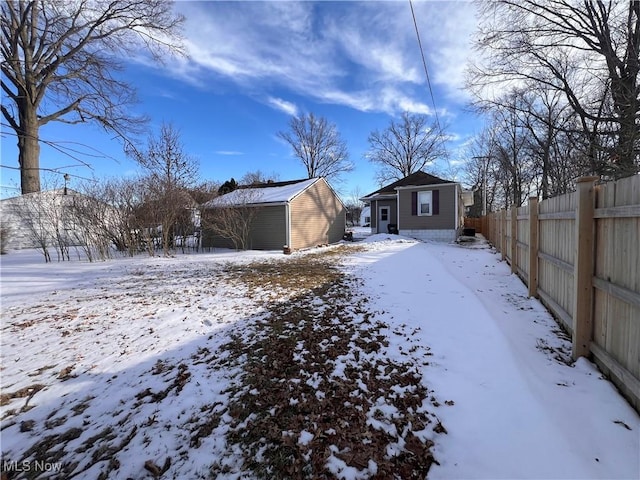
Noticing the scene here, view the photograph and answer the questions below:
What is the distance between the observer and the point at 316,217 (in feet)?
54.2

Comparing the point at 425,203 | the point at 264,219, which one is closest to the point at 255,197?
the point at 264,219

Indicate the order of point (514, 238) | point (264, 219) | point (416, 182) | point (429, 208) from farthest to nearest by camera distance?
point (416, 182) < point (429, 208) < point (264, 219) < point (514, 238)

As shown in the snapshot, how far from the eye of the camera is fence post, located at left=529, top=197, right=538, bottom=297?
457 cm

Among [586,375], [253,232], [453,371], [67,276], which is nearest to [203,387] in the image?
[453,371]

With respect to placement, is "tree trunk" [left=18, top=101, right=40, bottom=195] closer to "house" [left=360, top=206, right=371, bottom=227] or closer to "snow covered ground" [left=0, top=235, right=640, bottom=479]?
"snow covered ground" [left=0, top=235, right=640, bottom=479]

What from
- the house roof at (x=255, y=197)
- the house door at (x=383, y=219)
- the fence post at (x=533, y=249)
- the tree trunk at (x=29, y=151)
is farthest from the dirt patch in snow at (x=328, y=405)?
the house door at (x=383, y=219)

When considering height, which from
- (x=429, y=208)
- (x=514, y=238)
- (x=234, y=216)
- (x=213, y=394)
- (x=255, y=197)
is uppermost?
(x=255, y=197)

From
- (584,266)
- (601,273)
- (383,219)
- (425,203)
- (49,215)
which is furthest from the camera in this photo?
(383,219)

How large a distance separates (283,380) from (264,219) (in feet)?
40.6

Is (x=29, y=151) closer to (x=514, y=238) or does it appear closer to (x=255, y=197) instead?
(x=255, y=197)

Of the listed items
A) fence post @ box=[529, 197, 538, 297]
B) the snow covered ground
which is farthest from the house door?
fence post @ box=[529, 197, 538, 297]

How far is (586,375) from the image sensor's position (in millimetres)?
2416

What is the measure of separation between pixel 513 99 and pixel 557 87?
7.88 ft

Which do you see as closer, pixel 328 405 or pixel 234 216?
pixel 328 405
